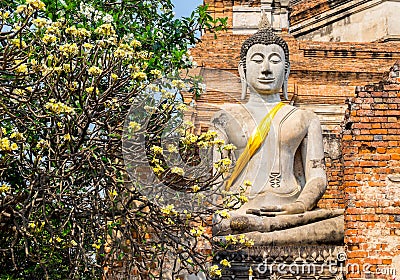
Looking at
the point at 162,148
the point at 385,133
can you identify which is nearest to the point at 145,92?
the point at 162,148

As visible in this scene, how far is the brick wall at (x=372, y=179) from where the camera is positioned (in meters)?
6.95

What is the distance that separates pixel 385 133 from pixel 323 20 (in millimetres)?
10778

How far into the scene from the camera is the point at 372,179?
23.7 feet

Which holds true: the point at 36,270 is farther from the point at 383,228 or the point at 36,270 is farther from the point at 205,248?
the point at 383,228

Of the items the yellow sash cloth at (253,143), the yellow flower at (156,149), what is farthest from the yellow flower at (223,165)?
the yellow sash cloth at (253,143)

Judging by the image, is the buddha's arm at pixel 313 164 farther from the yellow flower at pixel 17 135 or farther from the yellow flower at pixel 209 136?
the yellow flower at pixel 17 135

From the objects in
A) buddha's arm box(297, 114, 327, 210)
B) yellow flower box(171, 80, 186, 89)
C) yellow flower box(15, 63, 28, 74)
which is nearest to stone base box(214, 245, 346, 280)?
buddha's arm box(297, 114, 327, 210)

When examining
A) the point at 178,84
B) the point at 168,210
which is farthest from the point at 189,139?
the point at 168,210

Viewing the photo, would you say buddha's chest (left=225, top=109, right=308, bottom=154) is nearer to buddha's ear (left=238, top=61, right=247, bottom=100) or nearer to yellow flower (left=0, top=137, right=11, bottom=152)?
buddha's ear (left=238, top=61, right=247, bottom=100)

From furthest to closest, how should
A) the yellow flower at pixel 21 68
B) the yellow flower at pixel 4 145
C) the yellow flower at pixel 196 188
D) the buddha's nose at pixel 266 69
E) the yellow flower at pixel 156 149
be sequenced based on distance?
the buddha's nose at pixel 266 69
the yellow flower at pixel 196 188
the yellow flower at pixel 156 149
the yellow flower at pixel 21 68
the yellow flower at pixel 4 145

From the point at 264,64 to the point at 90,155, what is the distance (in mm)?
2272

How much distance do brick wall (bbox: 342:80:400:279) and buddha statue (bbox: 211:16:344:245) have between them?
20cm

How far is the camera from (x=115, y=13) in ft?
28.2

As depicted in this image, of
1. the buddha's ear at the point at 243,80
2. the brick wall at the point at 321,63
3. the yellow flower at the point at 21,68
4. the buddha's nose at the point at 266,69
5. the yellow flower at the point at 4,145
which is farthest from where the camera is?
the brick wall at the point at 321,63
